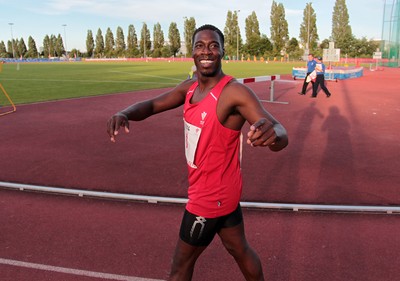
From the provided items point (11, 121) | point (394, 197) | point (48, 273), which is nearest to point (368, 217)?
point (394, 197)

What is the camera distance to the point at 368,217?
461 cm

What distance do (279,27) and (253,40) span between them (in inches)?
364

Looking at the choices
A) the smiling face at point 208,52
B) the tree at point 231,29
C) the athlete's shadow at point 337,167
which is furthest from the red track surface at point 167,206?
the tree at point 231,29

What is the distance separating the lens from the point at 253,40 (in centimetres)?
9294

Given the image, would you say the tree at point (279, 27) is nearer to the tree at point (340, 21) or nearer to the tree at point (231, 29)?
the tree at point (231, 29)

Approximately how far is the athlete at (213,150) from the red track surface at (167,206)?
1091mm

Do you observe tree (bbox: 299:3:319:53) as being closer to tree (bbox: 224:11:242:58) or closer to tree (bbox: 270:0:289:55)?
tree (bbox: 270:0:289:55)

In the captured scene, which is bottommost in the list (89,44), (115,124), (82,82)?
(82,82)

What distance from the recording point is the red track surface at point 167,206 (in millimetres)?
3646

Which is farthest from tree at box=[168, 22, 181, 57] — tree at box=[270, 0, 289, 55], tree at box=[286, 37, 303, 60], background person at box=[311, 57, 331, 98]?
background person at box=[311, 57, 331, 98]

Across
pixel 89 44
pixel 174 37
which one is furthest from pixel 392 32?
pixel 89 44

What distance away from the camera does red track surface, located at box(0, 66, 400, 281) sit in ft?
12.0

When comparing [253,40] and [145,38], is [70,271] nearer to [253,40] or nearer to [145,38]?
[253,40]

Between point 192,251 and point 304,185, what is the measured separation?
3.63m
